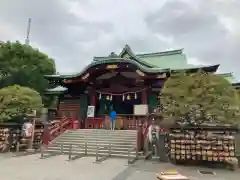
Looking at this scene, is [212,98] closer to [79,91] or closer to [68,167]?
[68,167]

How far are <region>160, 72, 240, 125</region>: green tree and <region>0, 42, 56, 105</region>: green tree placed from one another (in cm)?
2314

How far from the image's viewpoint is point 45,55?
113 feet

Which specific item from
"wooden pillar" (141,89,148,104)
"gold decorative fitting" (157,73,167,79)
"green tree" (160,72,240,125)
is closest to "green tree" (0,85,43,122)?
"wooden pillar" (141,89,148,104)

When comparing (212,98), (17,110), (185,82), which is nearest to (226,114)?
(212,98)

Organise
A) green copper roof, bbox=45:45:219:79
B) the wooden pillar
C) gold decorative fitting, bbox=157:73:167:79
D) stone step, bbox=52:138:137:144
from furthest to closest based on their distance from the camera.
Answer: green copper roof, bbox=45:45:219:79 → the wooden pillar → gold decorative fitting, bbox=157:73:167:79 → stone step, bbox=52:138:137:144

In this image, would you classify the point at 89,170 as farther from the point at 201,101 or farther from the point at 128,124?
the point at 128,124

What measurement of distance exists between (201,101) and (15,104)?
10.2 metres

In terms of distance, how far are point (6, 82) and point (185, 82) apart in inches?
1038

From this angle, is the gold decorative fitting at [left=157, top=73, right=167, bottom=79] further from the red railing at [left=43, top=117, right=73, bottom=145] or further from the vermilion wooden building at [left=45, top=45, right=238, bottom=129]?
the red railing at [left=43, top=117, right=73, bottom=145]

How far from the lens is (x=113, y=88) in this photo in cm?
1898

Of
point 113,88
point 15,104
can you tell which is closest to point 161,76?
point 113,88

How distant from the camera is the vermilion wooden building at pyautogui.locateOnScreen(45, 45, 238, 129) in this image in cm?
1662

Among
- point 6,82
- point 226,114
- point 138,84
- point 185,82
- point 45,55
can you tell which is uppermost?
point 45,55

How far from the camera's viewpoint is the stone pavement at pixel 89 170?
7781mm
